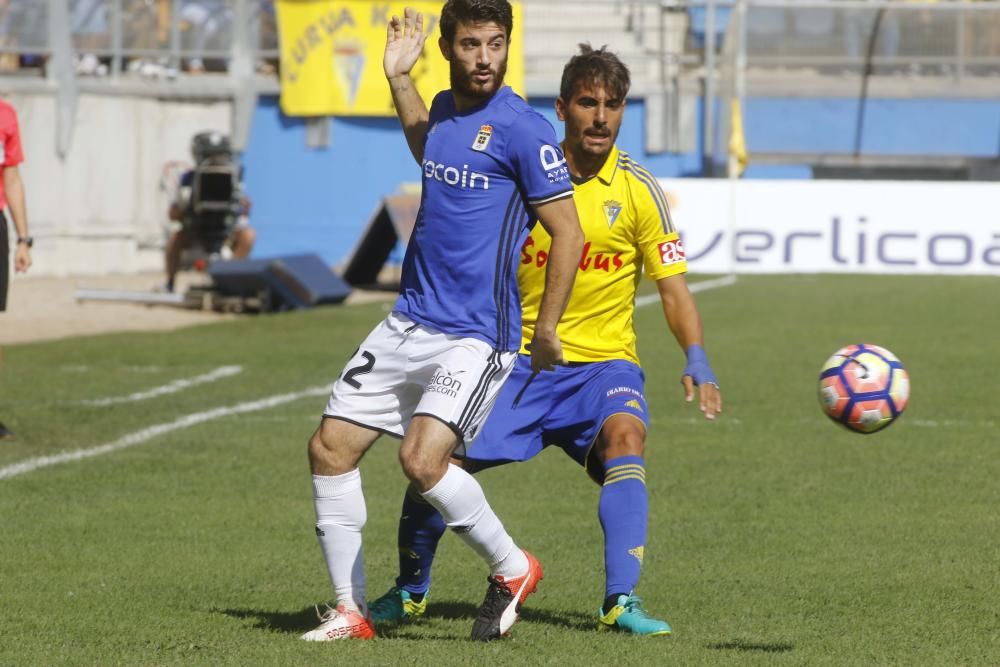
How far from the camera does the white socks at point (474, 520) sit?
536 cm

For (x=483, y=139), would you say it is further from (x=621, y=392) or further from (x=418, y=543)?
(x=418, y=543)

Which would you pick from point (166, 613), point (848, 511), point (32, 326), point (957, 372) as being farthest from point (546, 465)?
point (32, 326)

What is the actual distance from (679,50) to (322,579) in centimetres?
2228

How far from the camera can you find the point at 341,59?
1084 inches

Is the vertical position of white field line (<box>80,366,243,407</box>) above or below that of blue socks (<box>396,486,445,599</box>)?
below

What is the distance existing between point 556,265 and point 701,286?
15.7 meters

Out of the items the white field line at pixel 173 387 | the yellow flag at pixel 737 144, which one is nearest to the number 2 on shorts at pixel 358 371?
the white field line at pixel 173 387

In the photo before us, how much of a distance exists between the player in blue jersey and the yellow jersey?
659mm

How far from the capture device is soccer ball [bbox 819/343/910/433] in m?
5.79

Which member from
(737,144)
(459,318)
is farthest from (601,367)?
(737,144)

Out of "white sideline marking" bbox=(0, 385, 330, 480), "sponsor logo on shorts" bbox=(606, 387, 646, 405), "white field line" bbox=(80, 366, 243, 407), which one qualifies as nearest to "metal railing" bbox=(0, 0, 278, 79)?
"white field line" bbox=(80, 366, 243, 407)

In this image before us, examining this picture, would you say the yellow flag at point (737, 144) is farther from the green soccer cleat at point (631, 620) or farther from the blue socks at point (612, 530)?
the green soccer cleat at point (631, 620)

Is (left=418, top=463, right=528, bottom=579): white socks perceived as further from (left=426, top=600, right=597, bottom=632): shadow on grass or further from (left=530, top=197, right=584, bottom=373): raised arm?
(left=530, top=197, right=584, bottom=373): raised arm

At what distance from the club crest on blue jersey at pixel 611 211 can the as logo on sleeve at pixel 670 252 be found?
0.62ft
